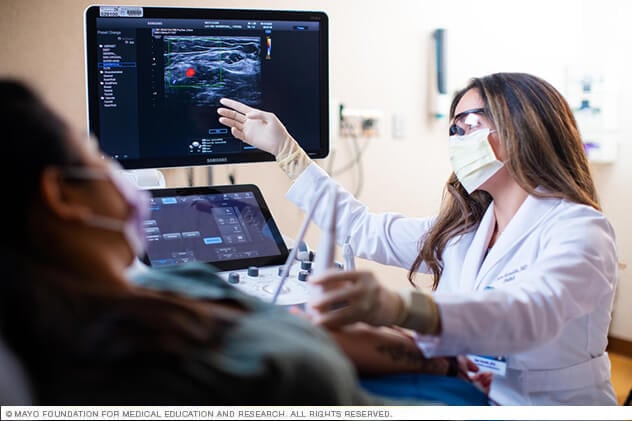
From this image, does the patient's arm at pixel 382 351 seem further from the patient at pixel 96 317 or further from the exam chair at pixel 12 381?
the exam chair at pixel 12 381

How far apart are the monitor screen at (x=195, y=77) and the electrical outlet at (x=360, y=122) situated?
4.55ft

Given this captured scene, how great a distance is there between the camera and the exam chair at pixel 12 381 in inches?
23.9

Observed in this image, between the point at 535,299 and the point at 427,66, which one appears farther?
the point at 427,66

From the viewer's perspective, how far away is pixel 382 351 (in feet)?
3.20

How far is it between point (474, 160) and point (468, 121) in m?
0.10

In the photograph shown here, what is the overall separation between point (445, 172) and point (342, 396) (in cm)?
284

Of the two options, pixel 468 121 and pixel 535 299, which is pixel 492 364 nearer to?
pixel 535 299

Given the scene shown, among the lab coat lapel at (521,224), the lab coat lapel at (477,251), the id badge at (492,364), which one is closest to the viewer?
the id badge at (492,364)

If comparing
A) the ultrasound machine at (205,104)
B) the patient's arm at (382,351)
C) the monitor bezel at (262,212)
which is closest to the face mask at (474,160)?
the ultrasound machine at (205,104)

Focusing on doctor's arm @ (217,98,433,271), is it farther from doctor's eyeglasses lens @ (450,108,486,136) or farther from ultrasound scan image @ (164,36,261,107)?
doctor's eyeglasses lens @ (450,108,486,136)

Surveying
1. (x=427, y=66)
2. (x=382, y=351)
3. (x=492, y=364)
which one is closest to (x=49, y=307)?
(x=382, y=351)

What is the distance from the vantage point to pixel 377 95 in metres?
3.19

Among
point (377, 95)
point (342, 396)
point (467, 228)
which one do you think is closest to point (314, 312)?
point (342, 396)

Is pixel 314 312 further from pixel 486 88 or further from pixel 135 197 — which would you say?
pixel 486 88
